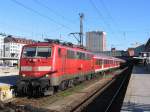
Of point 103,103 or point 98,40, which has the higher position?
point 98,40

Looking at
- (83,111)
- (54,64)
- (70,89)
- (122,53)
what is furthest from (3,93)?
(122,53)

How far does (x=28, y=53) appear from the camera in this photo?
22.1 m

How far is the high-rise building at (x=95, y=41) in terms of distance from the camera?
8450cm

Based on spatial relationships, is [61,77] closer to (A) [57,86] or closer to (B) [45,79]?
(A) [57,86]

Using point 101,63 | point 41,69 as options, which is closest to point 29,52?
point 41,69

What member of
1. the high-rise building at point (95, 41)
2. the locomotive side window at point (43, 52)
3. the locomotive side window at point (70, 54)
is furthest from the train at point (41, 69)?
the high-rise building at point (95, 41)

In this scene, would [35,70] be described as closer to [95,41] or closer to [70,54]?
[70,54]

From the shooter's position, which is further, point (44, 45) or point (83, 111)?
point (44, 45)

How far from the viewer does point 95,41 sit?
92625mm

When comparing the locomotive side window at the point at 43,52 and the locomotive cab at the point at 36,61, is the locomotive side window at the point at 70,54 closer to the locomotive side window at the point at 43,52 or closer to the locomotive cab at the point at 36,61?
the locomotive side window at the point at 43,52

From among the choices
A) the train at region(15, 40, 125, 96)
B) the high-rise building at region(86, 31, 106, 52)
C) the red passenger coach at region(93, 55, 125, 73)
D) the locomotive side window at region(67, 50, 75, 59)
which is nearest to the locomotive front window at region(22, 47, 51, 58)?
the train at region(15, 40, 125, 96)

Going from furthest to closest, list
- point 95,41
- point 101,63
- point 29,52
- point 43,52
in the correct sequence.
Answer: point 95,41 → point 101,63 → point 29,52 → point 43,52

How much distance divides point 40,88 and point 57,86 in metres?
1.99

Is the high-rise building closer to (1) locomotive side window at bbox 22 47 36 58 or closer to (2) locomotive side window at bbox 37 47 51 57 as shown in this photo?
(1) locomotive side window at bbox 22 47 36 58
